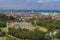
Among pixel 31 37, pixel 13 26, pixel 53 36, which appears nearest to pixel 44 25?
pixel 13 26

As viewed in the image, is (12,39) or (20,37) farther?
(20,37)

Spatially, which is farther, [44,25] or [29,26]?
[44,25]

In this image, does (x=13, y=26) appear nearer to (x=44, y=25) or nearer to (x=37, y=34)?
(x=44, y=25)

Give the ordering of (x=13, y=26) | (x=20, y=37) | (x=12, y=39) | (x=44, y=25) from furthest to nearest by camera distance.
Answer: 1. (x=44, y=25)
2. (x=13, y=26)
3. (x=20, y=37)
4. (x=12, y=39)

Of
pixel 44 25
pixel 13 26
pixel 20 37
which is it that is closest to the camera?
pixel 20 37

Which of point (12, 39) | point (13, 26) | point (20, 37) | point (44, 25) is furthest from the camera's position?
point (44, 25)

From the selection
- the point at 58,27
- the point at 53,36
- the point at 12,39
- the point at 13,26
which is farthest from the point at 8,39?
the point at 58,27

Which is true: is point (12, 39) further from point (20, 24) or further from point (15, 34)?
point (20, 24)

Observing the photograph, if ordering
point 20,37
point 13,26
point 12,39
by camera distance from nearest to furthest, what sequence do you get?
1. point 12,39
2. point 20,37
3. point 13,26

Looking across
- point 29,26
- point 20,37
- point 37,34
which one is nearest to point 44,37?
point 37,34
